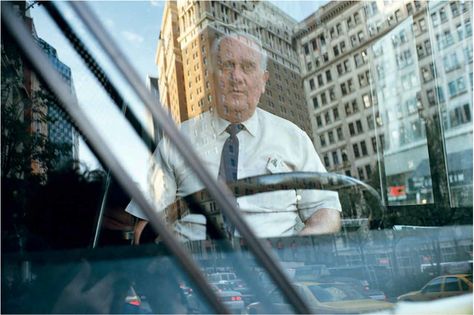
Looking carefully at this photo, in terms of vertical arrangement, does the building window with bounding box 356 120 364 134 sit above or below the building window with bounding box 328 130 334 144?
above

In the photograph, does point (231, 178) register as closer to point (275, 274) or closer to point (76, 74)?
point (275, 274)

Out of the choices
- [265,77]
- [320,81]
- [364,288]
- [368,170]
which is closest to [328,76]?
[320,81]

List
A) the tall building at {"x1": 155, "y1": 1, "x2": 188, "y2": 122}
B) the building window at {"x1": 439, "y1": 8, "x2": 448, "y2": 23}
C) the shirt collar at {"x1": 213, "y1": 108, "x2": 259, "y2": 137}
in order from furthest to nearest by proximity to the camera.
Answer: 1. the building window at {"x1": 439, "y1": 8, "x2": 448, "y2": 23}
2. the shirt collar at {"x1": 213, "y1": 108, "x2": 259, "y2": 137}
3. the tall building at {"x1": 155, "y1": 1, "x2": 188, "y2": 122}

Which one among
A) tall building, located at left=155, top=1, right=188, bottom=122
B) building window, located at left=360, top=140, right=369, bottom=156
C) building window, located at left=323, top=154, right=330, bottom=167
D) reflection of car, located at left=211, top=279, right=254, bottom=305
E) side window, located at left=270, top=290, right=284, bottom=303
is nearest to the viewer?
side window, located at left=270, top=290, right=284, bottom=303

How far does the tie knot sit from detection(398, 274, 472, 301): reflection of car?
723 mm

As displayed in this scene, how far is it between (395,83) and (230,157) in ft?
2.68

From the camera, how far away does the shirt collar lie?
1508 mm

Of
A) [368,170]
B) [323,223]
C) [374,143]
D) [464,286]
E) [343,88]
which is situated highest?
[343,88]

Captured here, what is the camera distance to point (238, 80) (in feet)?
5.23

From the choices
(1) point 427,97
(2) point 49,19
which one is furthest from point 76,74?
(1) point 427,97

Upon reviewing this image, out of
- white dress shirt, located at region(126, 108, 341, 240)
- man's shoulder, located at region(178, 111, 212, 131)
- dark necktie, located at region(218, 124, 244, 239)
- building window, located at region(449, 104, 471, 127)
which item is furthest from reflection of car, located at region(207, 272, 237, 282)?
building window, located at region(449, 104, 471, 127)

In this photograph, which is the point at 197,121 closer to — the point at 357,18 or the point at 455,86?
the point at 357,18

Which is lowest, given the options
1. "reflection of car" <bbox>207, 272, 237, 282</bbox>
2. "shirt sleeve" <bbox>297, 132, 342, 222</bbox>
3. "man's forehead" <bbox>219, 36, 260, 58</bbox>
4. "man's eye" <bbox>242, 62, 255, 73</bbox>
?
"reflection of car" <bbox>207, 272, 237, 282</bbox>

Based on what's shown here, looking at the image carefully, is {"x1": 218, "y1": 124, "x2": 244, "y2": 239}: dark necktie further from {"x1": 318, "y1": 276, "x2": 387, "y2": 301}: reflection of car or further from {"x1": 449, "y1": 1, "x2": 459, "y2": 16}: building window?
{"x1": 449, "y1": 1, "x2": 459, "y2": 16}: building window
